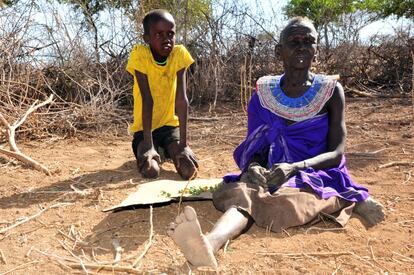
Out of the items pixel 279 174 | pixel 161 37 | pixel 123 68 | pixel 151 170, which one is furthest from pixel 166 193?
pixel 123 68

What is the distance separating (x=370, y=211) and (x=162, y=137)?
185 cm

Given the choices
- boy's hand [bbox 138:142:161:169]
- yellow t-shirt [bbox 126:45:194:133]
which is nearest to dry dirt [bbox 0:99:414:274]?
boy's hand [bbox 138:142:161:169]

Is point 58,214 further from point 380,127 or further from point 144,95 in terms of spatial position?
point 380,127

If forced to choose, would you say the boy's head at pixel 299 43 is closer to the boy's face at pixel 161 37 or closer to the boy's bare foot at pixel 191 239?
the boy's face at pixel 161 37

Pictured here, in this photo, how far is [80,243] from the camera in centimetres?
244

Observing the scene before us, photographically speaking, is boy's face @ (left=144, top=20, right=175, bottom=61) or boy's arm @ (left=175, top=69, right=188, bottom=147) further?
boy's arm @ (left=175, top=69, right=188, bottom=147)

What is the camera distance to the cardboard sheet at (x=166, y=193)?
283 cm

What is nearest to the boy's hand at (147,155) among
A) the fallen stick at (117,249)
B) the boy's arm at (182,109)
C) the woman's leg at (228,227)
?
the boy's arm at (182,109)

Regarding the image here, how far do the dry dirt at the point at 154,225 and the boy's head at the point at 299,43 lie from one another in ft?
2.93

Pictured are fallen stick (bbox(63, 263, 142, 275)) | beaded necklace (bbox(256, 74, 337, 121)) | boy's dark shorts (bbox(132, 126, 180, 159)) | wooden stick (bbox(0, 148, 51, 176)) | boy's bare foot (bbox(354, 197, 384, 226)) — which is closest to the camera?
fallen stick (bbox(63, 263, 142, 275))

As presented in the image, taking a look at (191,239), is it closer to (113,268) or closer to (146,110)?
(113,268)

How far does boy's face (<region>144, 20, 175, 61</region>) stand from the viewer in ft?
11.7

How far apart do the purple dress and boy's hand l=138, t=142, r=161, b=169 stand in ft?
2.89

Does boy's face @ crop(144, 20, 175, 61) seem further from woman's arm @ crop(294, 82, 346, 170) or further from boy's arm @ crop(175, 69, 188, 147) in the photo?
woman's arm @ crop(294, 82, 346, 170)
